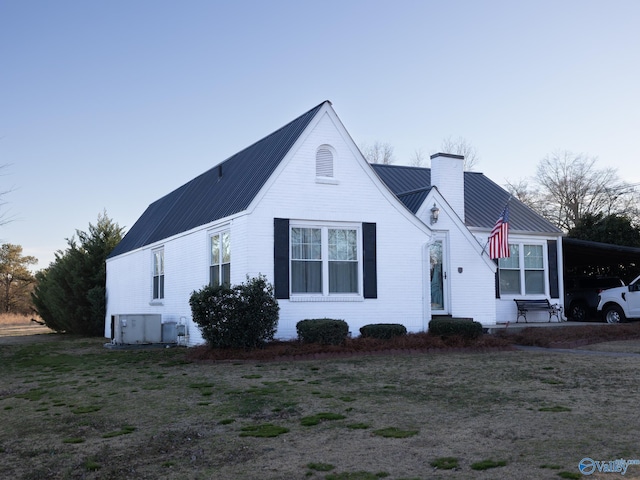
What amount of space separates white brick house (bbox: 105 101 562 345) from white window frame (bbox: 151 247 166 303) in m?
0.92

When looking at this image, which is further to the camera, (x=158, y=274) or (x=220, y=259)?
→ (x=158, y=274)

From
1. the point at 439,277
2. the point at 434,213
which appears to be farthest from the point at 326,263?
the point at 439,277

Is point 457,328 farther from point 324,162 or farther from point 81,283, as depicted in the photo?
point 81,283

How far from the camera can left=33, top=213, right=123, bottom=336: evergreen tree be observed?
93.5 feet

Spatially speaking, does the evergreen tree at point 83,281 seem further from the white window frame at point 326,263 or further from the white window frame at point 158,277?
the white window frame at point 326,263

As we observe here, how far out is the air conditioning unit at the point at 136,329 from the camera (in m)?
18.8

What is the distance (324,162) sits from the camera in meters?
16.7

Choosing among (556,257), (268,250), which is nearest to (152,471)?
(268,250)

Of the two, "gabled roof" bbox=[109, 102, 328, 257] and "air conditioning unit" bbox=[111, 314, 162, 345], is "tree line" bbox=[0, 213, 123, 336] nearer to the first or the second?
"gabled roof" bbox=[109, 102, 328, 257]

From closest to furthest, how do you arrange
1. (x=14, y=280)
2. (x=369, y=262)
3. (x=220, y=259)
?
(x=369, y=262) → (x=220, y=259) → (x=14, y=280)

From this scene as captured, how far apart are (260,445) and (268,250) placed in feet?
30.5

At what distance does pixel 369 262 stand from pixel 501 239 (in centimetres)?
490

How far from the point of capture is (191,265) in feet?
61.8

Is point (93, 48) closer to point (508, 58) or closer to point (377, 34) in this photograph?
point (377, 34)
